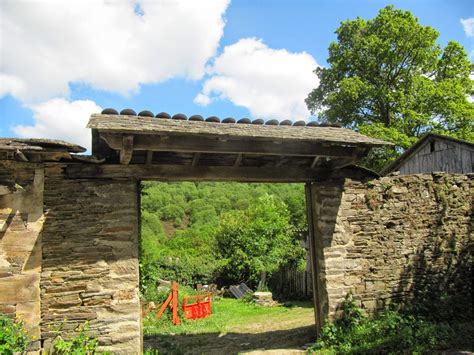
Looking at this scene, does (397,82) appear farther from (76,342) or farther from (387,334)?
(76,342)

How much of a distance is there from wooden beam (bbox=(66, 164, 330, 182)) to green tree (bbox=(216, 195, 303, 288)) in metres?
11.7

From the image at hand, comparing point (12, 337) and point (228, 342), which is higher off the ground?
point (12, 337)

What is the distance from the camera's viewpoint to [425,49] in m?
18.5

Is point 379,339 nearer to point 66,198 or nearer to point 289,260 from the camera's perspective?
point 66,198

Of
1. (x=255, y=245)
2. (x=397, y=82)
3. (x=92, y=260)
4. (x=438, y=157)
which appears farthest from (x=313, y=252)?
(x=397, y=82)

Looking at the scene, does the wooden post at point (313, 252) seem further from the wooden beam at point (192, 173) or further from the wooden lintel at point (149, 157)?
the wooden lintel at point (149, 157)

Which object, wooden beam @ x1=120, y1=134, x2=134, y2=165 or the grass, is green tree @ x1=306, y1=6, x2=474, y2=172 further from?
wooden beam @ x1=120, y1=134, x2=134, y2=165

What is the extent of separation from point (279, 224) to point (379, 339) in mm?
14383

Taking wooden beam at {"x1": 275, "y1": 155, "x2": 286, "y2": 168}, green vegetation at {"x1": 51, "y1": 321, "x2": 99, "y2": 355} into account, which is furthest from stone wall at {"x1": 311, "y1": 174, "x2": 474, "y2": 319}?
green vegetation at {"x1": 51, "y1": 321, "x2": 99, "y2": 355}

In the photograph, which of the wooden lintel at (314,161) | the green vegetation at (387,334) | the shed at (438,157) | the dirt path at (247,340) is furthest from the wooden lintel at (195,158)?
the shed at (438,157)

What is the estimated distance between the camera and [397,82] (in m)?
19.2

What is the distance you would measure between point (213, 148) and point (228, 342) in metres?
4.93

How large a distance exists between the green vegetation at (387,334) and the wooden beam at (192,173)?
2286 mm

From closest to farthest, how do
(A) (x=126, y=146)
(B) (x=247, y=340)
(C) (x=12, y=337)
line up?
(C) (x=12, y=337) < (A) (x=126, y=146) < (B) (x=247, y=340)
